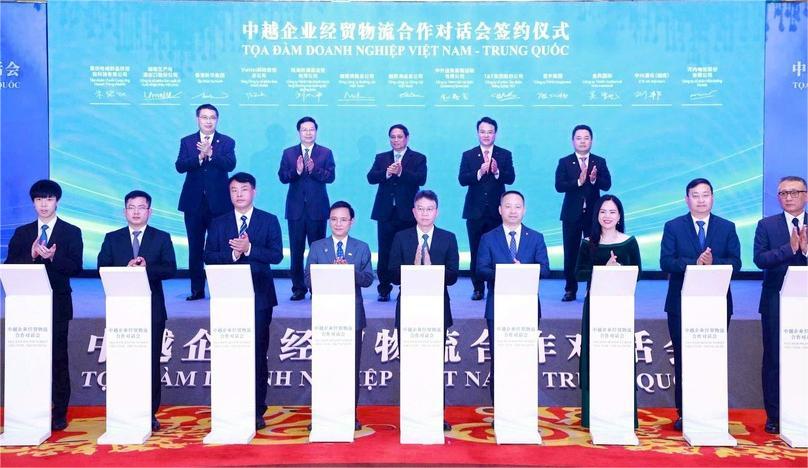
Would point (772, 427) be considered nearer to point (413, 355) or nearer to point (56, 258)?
point (413, 355)

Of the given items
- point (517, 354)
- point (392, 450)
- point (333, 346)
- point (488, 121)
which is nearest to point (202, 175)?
point (488, 121)

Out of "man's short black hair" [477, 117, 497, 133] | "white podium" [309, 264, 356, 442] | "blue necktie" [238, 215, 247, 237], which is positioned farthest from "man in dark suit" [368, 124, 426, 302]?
"white podium" [309, 264, 356, 442]

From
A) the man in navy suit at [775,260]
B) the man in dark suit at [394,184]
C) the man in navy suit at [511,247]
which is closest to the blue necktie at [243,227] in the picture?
the man in navy suit at [511,247]

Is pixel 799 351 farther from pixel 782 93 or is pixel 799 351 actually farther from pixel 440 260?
pixel 782 93

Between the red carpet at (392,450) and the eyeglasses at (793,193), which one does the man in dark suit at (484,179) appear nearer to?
the red carpet at (392,450)

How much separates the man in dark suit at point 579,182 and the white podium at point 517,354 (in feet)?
7.12

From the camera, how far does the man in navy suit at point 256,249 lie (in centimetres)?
507

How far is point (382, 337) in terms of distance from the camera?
5871 mm

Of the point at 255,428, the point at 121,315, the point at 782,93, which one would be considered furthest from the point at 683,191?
the point at 121,315

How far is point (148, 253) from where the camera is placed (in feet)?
16.6

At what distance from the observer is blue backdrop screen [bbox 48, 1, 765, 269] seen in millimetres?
6926

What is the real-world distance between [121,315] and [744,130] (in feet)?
17.0

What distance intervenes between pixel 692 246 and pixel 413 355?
71.1 inches

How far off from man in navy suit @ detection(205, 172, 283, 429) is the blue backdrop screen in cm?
205
